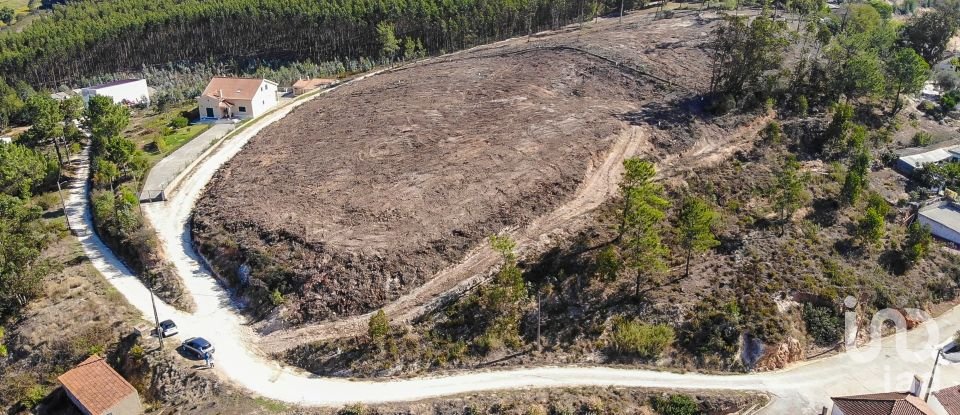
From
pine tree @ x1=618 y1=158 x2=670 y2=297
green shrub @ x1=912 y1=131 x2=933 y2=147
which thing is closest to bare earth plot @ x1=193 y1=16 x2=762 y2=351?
pine tree @ x1=618 y1=158 x2=670 y2=297

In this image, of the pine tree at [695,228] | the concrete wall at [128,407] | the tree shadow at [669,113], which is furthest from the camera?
the tree shadow at [669,113]

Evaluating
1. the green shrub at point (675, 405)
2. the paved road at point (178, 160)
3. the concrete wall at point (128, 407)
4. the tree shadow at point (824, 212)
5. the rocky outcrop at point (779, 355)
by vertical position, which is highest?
the paved road at point (178, 160)

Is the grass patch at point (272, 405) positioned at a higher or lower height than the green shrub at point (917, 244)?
lower

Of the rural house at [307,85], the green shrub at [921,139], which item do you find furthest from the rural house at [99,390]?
the green shrub at [921,139]

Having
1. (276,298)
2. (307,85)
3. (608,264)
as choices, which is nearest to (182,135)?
(307,85)

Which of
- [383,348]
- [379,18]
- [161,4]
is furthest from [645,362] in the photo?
[161,4]

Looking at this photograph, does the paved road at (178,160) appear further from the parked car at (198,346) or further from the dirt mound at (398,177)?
the parked car at (198,346)
